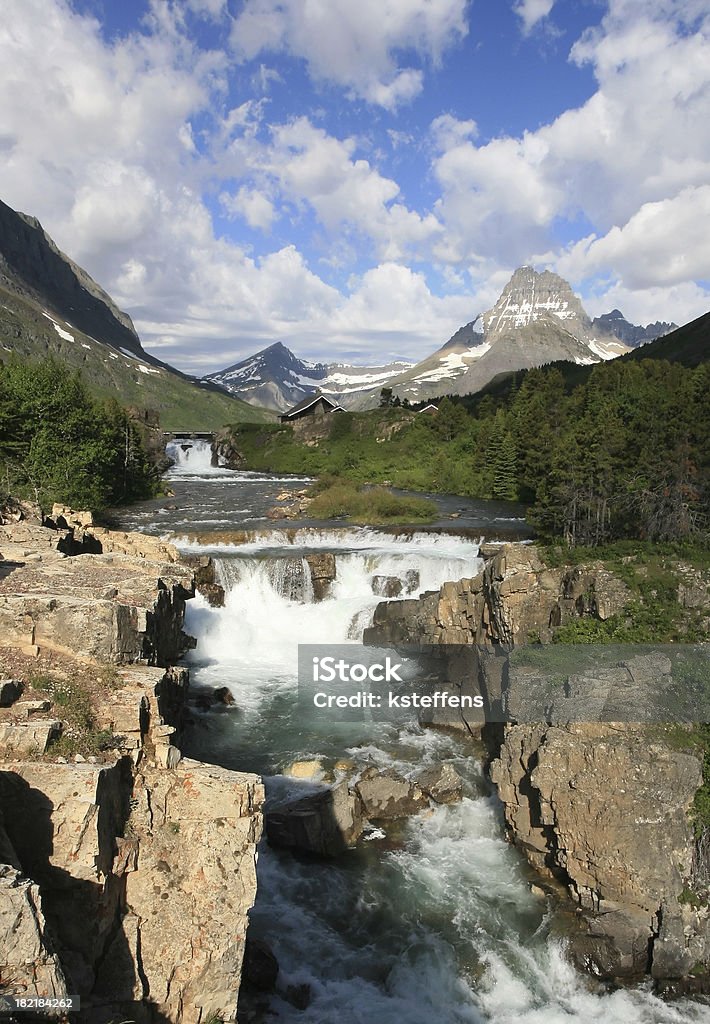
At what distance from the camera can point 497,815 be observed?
14.1m

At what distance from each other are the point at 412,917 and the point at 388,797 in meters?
2.76

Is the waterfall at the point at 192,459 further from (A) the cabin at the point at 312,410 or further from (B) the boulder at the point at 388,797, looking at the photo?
(B) the boulder at the point at 388,797

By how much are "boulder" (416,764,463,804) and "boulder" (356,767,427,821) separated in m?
0.32

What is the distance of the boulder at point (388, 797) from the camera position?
14.1m

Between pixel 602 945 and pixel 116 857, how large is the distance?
8.35 meters

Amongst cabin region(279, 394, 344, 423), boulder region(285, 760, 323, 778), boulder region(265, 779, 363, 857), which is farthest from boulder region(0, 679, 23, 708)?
cabin region(279, 394, 344, 423)

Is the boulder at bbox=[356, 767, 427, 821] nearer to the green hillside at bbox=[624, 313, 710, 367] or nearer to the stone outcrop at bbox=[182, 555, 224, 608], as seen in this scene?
the stone outcrop at bbox=[182, 555, 224, 608]

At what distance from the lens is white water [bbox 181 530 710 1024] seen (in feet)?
33.0

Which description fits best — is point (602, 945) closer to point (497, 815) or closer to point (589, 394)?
point (497, 815)

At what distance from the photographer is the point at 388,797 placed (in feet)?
46.6

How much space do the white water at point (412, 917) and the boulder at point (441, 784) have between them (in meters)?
0.25

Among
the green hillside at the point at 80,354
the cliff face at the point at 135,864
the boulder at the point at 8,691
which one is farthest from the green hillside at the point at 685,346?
the green hillside at the point at 80,354

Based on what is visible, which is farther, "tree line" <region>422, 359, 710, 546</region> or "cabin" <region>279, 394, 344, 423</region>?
"cabin" <region>279, 394, 344, 423</region>

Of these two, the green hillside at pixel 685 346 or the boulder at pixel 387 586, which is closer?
the boulder at pixel 387 586
